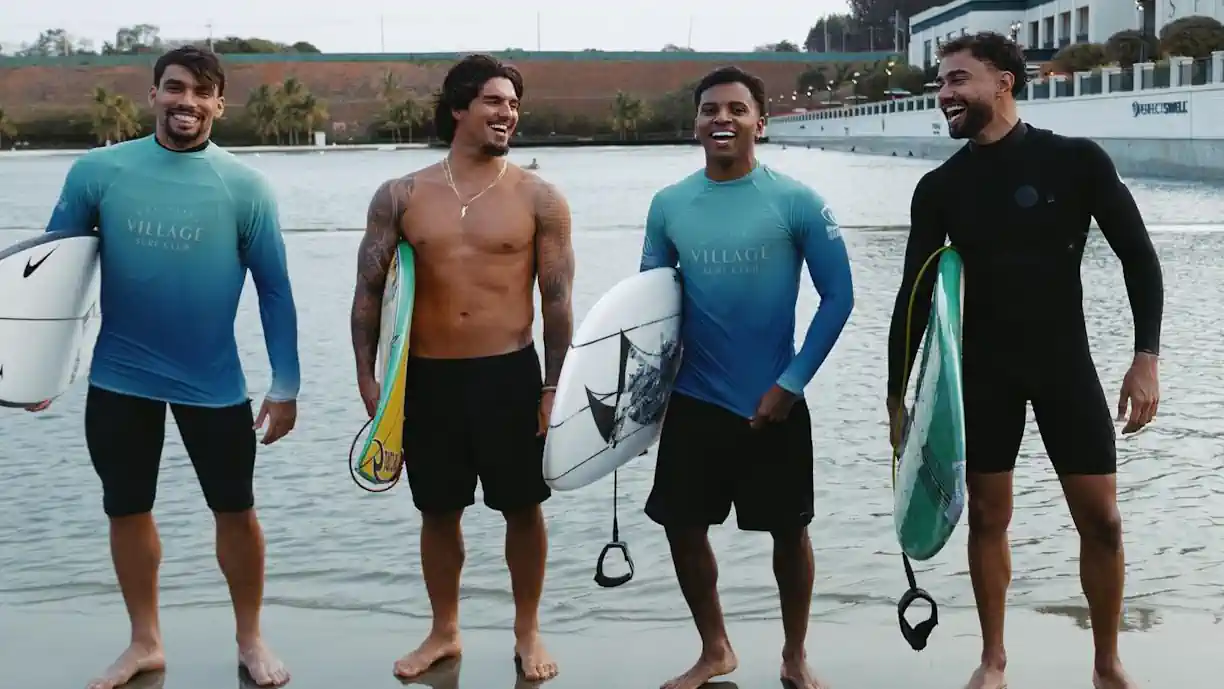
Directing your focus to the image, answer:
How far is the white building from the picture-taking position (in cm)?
6706

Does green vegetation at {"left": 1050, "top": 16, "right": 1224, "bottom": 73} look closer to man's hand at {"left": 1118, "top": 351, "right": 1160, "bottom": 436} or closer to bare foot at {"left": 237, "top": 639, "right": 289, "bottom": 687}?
man's hand at {"left": 1118, "top": 351, "right": 1160, "bottom": 436}

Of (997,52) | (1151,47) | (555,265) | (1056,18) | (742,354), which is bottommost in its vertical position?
(742,354)

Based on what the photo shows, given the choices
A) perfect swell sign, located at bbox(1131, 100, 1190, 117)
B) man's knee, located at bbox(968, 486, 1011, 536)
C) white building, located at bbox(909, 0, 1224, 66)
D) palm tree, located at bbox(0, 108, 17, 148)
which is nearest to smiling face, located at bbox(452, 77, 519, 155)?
man's knee, located at bbox(968, 486, 1011, 536)

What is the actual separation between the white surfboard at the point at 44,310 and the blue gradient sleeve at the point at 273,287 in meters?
0.48

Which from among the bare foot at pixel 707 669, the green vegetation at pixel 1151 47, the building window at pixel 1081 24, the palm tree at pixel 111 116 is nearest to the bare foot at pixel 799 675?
the bare foot at pixel 707 669

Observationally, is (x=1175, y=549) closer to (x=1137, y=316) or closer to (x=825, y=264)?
(x=1137, y=316)

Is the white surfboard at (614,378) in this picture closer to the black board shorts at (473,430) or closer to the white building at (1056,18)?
the black board shorts at (473,430)

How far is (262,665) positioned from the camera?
464 cm

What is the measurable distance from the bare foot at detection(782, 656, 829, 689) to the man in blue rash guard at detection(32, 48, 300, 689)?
1.51 metres

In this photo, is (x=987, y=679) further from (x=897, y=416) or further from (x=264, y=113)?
(x=264, y=113)

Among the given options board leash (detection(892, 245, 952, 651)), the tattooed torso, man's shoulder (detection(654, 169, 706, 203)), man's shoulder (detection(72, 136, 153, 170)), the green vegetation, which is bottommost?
board leash (detection(892, 245, 952, 651))

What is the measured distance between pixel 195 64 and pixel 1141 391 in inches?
114

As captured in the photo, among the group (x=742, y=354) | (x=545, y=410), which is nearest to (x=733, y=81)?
(x=742, y=354)

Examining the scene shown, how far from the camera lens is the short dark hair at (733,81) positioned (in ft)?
14.8
